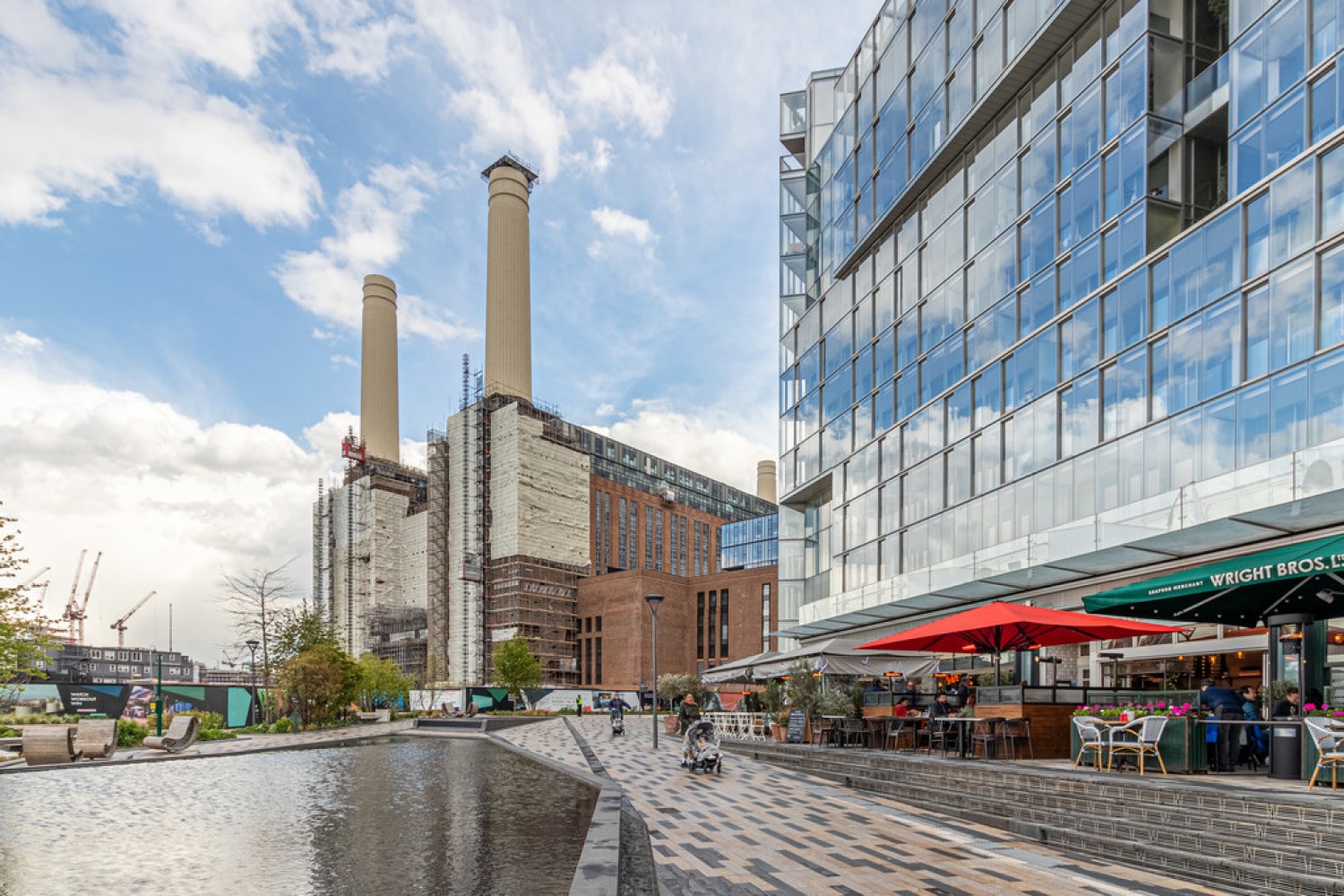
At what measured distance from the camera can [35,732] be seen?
64.4 feet

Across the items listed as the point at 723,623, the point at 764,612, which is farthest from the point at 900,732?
the point at 723,623

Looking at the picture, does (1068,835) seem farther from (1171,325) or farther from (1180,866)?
(1171,325)

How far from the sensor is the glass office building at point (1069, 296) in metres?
15.5

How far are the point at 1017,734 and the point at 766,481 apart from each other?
11428cm

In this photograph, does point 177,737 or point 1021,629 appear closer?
point 1021,629

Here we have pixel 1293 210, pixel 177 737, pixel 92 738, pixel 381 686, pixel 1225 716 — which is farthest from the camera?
pixel 381 686

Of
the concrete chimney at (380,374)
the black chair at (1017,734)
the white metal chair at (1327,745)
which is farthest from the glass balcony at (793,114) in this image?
the concrete chimney at (380,374)

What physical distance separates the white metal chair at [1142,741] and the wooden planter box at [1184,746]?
9cm

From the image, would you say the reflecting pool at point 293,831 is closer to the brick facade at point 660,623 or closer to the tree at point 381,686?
the tree at point 381,686

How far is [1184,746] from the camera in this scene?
11.4 meters

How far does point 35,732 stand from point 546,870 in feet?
56.6

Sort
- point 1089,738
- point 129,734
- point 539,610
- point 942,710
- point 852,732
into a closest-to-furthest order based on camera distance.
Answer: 1. point 1089,738
2. point 942,710
3. point 852,732
4. point 129,734
5. point 539,610

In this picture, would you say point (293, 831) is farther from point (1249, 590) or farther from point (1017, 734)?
point (1249, 590)

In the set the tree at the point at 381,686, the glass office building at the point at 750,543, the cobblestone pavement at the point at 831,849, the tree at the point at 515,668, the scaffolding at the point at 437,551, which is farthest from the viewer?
the glass office building at the point at 750,543
